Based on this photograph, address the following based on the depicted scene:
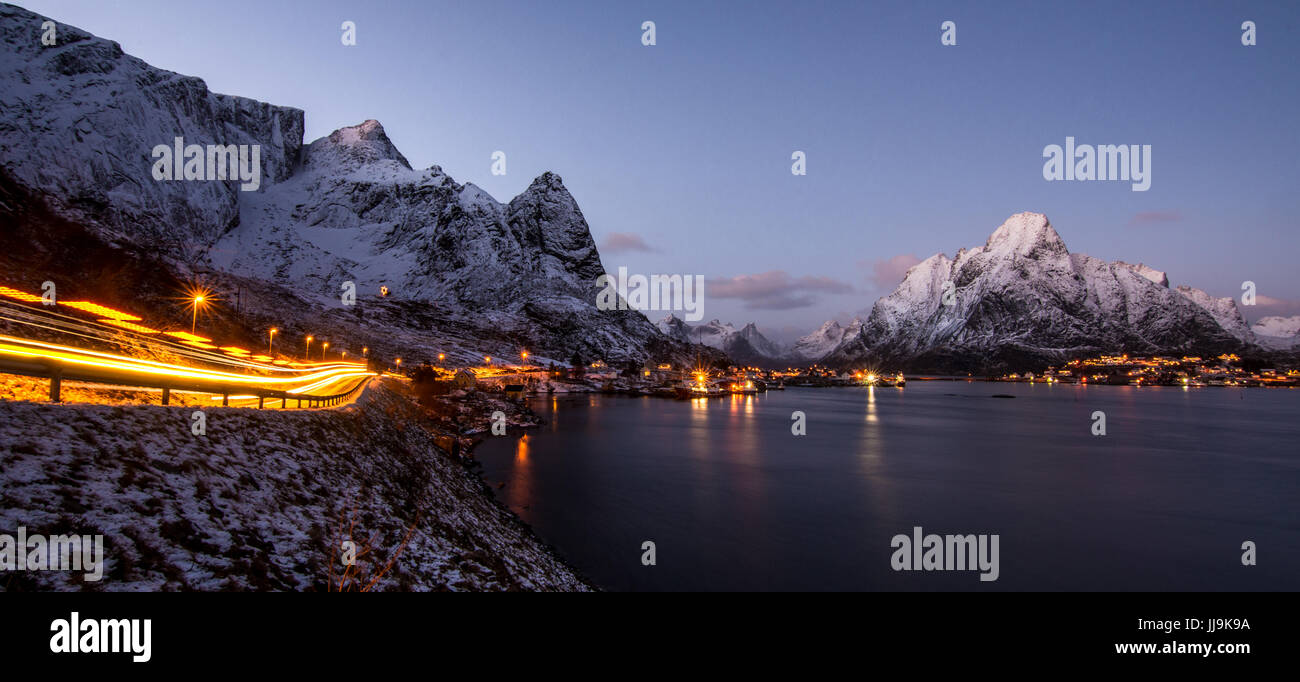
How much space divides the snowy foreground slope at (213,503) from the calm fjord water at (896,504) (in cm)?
1129

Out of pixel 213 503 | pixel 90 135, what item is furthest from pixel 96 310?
pixel 90 135

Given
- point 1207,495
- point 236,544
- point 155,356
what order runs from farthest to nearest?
point 1207,495 < point 155,356 < point 236,544

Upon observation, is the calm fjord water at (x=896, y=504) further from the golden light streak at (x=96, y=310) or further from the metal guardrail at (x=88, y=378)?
the golden light streak at (x=96, y=310)

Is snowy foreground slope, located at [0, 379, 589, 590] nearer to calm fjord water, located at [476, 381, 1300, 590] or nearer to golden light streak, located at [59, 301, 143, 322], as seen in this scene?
calm fjord water, located at [476, 381, 1300, 590]

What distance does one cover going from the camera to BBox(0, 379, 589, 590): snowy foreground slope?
7.34m

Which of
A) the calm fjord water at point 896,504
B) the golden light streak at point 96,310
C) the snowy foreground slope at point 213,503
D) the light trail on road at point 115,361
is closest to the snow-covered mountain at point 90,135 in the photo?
the golden light streak at point 96,310

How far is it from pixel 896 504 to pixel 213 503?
130 feet

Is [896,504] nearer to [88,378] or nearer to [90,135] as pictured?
[88,378]

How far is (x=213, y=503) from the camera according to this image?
941 cm

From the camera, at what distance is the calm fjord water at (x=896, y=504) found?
25.0 metres
